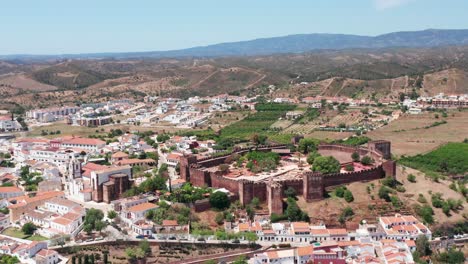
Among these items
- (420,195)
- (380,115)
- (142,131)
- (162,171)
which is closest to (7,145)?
(142,131)

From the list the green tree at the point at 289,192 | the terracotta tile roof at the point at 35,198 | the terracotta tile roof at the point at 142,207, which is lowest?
the terracotta tile roof at the point at 35,198

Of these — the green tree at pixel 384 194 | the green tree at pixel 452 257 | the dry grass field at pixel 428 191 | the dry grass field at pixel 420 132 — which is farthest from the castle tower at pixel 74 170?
the dry grass field at pixel 420 132

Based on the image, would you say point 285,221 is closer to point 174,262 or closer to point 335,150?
point 174,262

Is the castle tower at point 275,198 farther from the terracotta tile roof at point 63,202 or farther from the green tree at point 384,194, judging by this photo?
the terracotta tile roof at point 63,202

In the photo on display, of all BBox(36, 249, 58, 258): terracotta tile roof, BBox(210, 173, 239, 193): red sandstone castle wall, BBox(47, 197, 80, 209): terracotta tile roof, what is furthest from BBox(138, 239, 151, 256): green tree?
BBox(210, 173, 239, 193): red sandstone castle wall

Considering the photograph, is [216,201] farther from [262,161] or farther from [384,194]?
[384,194]

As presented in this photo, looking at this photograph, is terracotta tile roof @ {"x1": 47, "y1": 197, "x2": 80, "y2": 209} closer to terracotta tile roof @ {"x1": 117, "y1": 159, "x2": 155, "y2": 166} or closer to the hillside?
terracotta tile roof @ {"x1": 117, "y1": 159, "x2": 155, "y2": 166}
